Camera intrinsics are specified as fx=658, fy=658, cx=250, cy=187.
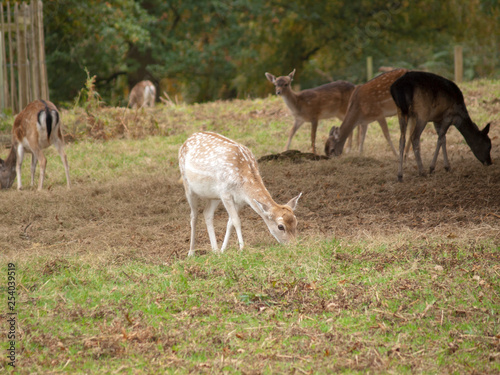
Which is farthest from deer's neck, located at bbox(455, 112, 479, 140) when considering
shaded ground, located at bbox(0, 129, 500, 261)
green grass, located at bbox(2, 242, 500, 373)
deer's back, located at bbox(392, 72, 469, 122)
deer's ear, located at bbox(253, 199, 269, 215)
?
deer's ear, located at bbox(253, 199, 269, 215)

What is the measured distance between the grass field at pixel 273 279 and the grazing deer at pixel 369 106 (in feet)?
3.49

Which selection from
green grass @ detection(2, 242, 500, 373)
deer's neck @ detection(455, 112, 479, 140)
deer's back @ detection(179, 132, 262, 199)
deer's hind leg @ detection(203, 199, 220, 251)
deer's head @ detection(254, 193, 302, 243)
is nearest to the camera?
green grass @ detection(2, 242, 500, 373)

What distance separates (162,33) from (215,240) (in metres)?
19.1

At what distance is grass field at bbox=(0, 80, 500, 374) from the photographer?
166 inches

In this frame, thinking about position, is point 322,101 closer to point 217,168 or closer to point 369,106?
point 369,106

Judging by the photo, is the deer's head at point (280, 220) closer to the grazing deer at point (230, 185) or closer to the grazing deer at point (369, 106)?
the grazing deer at point (230, 185)

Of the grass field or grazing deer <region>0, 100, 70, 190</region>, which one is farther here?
grazing deer <region>0, 100, 70, 190</region>

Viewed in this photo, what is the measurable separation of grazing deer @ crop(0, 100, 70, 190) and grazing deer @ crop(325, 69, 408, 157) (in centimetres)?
461

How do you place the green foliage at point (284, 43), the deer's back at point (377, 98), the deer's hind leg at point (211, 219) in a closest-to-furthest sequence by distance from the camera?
the deer's hind leg at point (211, 219) < the deer's back at point (377, 98) < the green foliage at point (284, 43)

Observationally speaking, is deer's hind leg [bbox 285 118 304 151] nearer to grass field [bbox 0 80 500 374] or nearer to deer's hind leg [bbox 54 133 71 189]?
grass field [bbox 0 80 500 374]

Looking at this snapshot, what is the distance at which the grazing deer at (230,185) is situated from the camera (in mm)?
6266

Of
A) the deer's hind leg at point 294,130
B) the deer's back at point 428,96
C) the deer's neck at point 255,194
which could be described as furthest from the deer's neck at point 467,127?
the deer's neck at point 255,194

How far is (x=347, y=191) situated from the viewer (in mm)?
8836

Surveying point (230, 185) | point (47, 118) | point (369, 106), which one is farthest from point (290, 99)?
point (230, 185)
